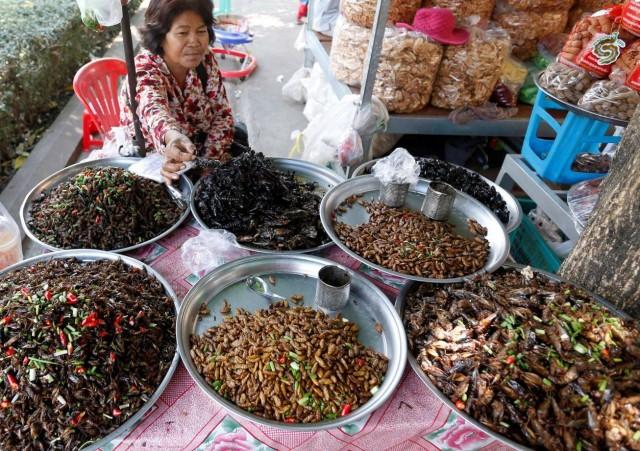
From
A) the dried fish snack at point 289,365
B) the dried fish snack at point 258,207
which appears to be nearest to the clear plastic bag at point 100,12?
the dried fish snack at point 258,207

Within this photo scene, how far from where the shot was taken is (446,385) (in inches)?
58.1

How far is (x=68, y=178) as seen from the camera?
2461 mm

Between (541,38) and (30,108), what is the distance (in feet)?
18.1

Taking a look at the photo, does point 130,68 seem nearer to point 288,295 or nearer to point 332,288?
point 288,295

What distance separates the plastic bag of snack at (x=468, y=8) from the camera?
3.59m

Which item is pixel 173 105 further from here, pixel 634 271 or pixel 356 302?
pixel 634 271

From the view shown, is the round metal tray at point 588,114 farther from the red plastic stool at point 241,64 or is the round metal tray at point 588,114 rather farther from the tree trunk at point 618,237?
the red plastic stool at point 241,64

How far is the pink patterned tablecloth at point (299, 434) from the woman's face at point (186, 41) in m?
1.95

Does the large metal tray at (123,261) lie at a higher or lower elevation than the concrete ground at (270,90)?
higher

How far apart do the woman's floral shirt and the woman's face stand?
10 centimetres

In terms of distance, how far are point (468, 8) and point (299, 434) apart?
3689 millimetres

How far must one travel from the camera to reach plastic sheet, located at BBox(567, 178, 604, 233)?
2359 mm

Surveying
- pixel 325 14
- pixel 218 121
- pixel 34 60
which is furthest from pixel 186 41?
pixel 34 60

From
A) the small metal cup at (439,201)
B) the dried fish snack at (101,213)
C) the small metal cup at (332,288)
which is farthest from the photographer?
the small metal cup at (439,201)
